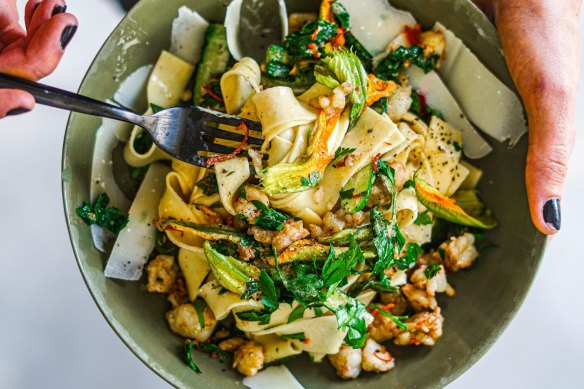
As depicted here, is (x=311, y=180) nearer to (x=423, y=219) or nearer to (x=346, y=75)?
(x=346, y=75)

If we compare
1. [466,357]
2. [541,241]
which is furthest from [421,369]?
[541,241]

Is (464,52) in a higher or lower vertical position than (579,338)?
higher

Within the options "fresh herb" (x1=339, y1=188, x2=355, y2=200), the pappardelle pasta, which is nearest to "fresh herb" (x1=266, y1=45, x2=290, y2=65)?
the pappardelle pasta

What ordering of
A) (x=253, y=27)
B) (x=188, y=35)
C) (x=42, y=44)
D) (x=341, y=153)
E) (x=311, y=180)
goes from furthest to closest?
(x=253, y=27) < (x=188, y=35) < (x=341, y=153) < (x=311, y=180) < (x=42, y=44)

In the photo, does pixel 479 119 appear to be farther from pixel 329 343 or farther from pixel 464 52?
pixel 329 343

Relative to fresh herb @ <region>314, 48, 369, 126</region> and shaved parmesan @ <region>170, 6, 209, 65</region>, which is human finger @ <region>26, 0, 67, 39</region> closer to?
shaved parmesan @ <region>170, 6, 209, 65</region>

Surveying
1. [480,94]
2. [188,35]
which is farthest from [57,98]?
[480,94]
